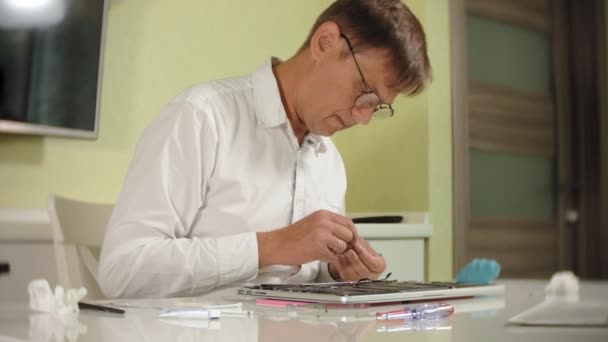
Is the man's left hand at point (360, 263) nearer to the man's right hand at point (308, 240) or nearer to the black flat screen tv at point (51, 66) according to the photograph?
the man's right hand at point (308, 240)

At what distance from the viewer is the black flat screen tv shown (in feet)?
7.09

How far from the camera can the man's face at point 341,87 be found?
1.33 meters

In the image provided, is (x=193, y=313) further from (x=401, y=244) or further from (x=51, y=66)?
(x=401, y=244)

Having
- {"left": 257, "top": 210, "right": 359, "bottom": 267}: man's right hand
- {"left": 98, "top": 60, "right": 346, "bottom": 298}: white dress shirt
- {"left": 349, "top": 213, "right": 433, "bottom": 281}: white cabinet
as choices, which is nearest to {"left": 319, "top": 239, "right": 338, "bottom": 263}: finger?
{"left": 257, "top": 210, "right": 359, "bottom": 267}: man's right hand

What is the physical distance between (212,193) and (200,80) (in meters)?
1.36

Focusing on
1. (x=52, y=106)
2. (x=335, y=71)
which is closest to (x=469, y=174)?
(x=52, y=106)

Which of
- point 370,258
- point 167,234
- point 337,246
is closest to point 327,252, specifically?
point 337,246

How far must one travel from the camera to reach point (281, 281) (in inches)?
54.1

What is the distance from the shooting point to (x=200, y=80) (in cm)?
262

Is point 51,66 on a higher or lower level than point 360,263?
higher

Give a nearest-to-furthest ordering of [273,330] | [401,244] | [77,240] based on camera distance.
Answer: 1. [273,330]
2. [77,240]
3. [401,244]

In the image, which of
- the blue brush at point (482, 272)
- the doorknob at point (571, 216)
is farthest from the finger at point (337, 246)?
the doorknob at point (571, 216)

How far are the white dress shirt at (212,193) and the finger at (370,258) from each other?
167mm

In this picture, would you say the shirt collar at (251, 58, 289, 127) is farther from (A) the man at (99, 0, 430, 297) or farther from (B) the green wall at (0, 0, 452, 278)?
(B) the green wall at (0, 0, 452, 278)
